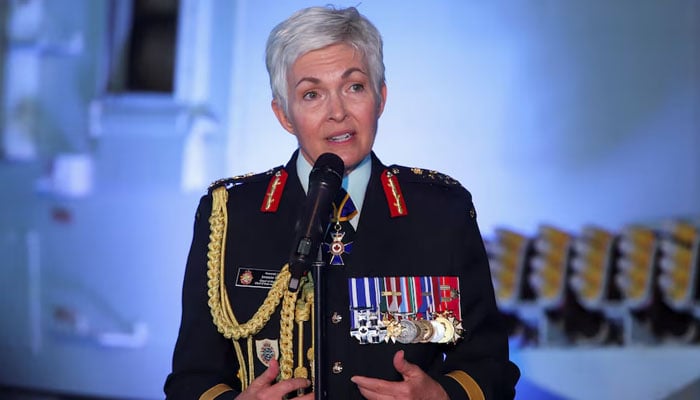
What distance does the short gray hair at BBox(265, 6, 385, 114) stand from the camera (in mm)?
1533

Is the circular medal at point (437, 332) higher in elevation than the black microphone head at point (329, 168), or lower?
lower

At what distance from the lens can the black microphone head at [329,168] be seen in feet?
4.27

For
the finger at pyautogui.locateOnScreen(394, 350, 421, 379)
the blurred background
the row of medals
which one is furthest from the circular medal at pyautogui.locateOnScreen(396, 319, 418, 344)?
the blurred background

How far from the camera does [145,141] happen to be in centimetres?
346

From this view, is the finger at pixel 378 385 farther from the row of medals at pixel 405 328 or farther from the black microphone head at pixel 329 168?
the black microphone head at pixel 329 168

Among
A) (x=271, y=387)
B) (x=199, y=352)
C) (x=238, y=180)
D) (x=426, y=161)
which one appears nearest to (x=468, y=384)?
(x=271, y=387)

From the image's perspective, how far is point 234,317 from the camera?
1.56 metres

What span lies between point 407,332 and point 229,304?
296 millimetres

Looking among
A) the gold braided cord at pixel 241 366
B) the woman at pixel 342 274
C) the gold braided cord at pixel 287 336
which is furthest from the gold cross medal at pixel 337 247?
the gold braided cord at pixel 241 366

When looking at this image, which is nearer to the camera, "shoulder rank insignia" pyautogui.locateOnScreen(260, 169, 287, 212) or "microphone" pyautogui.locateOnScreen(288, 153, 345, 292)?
"microphone" pyautogui.locateOnScreen(288, 153, 345, 292)

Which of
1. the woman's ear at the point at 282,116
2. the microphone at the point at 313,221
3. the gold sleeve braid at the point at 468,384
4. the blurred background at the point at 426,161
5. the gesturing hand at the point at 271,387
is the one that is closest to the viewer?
the microphone at the point at 313,221

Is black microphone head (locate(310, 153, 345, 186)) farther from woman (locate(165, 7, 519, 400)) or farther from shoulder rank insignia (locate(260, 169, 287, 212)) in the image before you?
shoulder rank insignia (locate(260, 169, 287, 212))

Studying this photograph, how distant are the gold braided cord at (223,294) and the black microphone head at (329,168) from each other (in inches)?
10.8

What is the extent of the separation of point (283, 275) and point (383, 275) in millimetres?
167
